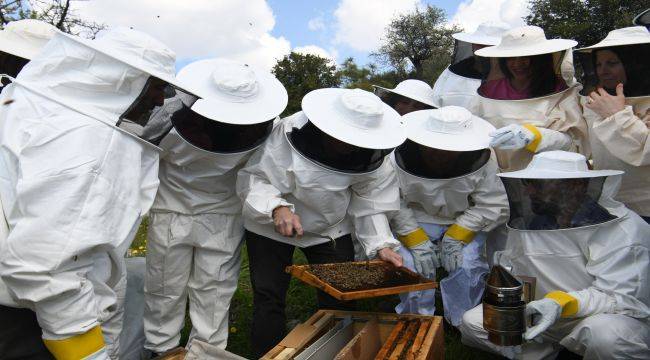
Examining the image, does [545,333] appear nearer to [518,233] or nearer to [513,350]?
[513,350]

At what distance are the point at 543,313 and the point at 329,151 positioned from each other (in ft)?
5.31

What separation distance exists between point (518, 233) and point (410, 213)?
3.30 feet

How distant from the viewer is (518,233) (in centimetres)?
358

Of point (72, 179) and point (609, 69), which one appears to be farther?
point (609, 69)

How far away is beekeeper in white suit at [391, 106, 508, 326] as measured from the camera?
13.4 feet

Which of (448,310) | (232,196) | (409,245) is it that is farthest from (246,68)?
(448,310)

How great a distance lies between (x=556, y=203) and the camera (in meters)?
3.30

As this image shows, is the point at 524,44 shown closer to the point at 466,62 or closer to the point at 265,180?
the point at 466,62

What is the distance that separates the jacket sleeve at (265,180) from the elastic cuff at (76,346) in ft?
4.88

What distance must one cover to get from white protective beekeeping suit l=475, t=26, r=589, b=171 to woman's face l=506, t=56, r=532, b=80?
0.01 metres

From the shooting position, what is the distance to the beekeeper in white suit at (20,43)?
12.2 feet

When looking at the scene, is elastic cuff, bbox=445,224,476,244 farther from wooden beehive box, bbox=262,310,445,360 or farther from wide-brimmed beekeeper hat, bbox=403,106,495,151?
wooden beehive box, bbox=262,310,445,360

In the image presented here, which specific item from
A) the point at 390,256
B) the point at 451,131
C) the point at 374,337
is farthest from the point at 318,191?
the point at 451,131

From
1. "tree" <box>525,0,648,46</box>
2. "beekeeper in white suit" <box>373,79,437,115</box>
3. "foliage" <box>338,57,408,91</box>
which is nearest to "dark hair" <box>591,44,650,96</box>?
"beekeeper in white suit" <box>373,79,437,115</box>
